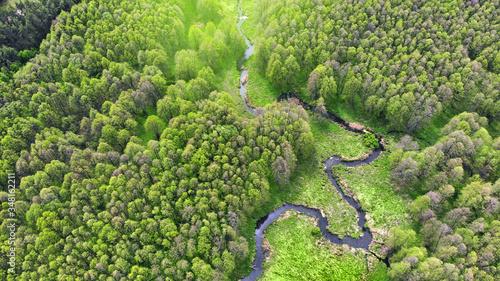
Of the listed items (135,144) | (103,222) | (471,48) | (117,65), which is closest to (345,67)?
(471,48)

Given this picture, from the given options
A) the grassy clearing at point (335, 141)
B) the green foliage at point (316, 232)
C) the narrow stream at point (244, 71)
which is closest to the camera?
the green foliage at point (316, 232)

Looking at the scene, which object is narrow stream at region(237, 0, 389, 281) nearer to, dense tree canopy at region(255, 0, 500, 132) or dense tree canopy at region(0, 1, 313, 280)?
dense tree canopy at region(0, 1, 313, 280)

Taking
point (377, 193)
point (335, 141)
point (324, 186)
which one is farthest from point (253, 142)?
point (377, 193)

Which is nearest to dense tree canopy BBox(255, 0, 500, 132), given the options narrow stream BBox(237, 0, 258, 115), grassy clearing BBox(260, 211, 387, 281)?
narrow stream BBox(237, 0, 258, 115)

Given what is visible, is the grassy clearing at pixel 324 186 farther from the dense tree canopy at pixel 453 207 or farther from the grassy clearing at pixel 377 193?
the dense tree canopy at pixel 453 207

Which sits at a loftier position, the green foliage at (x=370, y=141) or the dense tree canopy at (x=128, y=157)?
the dense tree canopy at (x=128, y=157)

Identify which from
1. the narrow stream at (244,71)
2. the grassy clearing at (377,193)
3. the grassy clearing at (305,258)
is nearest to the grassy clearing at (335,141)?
the grassy clearing at (377,193)
